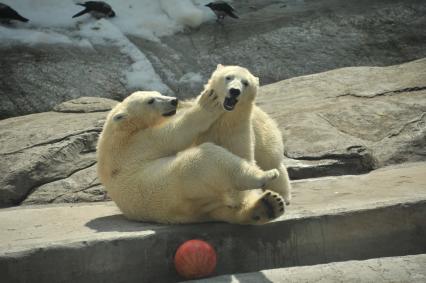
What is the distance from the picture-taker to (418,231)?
472cm

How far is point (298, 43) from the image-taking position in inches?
463

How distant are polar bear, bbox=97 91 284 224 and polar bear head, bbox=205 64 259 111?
12cm

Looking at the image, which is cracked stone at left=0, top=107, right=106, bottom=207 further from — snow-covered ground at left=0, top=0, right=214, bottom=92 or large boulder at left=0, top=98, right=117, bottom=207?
snow-covered ground at left=0, top=0, right=214, bottom=92

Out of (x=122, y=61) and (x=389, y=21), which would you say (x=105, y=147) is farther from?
(x=389, y=21)

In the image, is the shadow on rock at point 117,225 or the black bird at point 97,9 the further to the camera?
the black bird at point 97,9

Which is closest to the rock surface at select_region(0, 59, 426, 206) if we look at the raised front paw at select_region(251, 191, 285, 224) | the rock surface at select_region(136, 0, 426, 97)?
the raised front paw at select_region(251, 191, 285, 224)

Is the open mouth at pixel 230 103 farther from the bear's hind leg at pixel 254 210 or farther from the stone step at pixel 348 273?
the stone step at pixel 348 273

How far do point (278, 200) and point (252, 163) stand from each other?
0.59m

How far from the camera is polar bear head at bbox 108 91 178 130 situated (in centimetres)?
512

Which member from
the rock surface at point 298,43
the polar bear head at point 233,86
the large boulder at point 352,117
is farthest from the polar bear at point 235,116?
the rock surface at point 298,43

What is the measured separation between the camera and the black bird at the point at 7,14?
11160mm

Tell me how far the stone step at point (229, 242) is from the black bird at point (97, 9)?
25.0 ft

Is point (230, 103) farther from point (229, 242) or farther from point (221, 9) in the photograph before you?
point (221, 9)

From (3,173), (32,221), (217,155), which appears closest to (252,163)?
(217,155)
